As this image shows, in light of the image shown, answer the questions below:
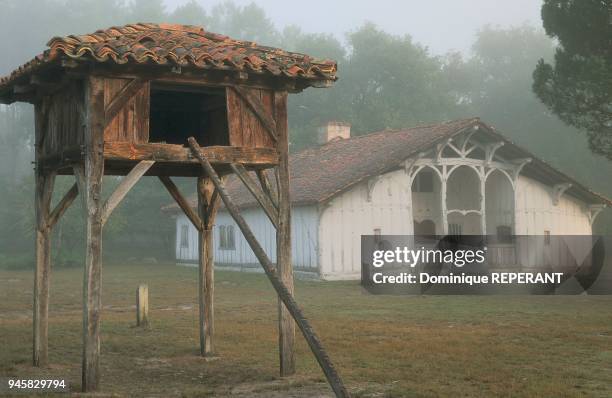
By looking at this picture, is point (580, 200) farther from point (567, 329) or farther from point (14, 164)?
point (14, 164)

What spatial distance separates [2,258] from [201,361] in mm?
35830

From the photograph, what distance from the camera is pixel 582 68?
79.3 ft

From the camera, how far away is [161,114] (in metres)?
13.2

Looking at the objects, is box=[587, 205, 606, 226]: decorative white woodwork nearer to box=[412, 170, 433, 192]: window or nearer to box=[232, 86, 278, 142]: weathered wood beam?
box=[412, 170, 433, 192]: window

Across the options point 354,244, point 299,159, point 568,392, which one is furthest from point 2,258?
point 568,392

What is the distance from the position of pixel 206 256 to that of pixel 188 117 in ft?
Answer: 8.53

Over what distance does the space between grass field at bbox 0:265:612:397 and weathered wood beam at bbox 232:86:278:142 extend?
3420 mm

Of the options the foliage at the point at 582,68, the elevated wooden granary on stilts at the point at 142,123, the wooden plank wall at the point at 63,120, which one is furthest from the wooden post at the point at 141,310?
the foliage at the point at 582,68

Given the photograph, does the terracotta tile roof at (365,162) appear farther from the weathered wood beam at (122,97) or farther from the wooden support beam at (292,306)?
the wooden support beam at (292,306)

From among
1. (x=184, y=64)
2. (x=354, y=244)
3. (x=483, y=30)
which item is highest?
(x=483, y=30)

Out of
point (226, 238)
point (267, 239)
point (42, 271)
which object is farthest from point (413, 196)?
point (42, 271)

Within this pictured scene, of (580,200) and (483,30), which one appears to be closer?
(580,200)

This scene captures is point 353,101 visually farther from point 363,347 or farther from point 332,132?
point 363,347

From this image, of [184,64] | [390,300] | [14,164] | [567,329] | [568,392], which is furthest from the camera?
[14,164]
